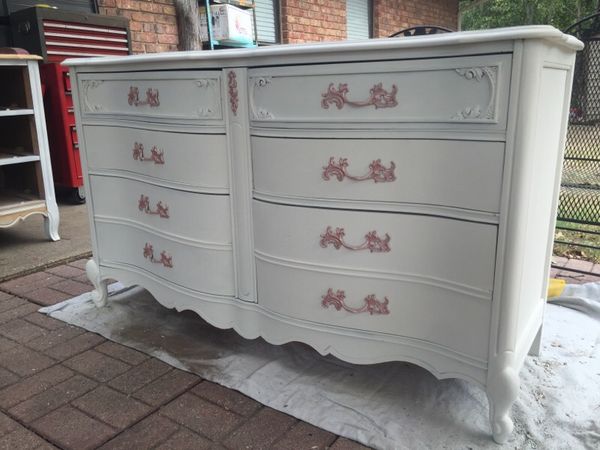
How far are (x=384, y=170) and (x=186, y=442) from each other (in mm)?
1016

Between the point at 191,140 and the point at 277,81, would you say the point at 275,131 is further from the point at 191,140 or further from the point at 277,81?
the point at 191,140

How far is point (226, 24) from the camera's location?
4.90m

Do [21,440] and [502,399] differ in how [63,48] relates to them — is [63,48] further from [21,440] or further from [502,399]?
[502,399]

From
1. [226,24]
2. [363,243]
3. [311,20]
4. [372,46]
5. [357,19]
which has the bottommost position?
[363,243]

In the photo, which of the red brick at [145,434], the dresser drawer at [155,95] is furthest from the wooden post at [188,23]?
the red brick at [145,434]

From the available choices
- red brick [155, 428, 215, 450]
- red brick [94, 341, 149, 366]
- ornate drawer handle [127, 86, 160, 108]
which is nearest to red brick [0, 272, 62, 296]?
red brick [94, 341, 149, 366]

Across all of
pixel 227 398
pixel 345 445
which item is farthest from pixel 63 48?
pixel 345 445

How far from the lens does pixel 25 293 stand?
2777 mm

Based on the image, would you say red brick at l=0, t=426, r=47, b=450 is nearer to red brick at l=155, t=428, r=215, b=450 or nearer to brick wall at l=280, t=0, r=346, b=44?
red brick at l=155, t=428, r=215, b=450

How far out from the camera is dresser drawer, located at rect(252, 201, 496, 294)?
1.48 meters

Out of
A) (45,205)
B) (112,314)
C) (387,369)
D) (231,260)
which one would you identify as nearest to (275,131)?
(231,260)

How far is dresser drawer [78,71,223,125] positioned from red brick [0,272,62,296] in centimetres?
108

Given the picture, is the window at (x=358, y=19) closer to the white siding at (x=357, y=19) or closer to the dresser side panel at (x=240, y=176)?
the white siding at (x=357, y=19)

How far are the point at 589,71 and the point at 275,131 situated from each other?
200cm
